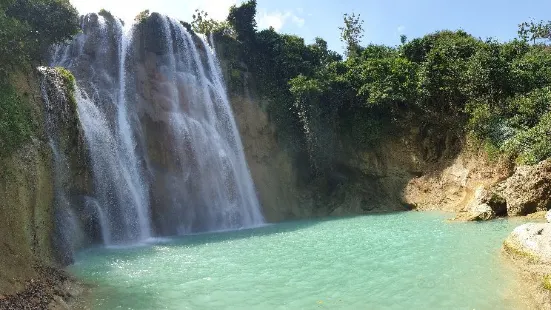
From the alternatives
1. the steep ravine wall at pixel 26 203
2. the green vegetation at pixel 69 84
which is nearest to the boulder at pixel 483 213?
the steep ravine wall at pixel 26 203

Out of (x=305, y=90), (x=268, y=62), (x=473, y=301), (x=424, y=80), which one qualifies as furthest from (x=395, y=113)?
Answer: (x=473, y=301)

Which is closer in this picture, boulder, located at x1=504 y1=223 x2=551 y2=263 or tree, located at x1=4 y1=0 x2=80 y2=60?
boulder, located at x1=504 y1=223 x2=551 y2=263

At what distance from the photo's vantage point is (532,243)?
30.7 ft

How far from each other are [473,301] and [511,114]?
18240 mm

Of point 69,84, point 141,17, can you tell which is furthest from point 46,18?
point 141,17

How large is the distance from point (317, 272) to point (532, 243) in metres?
4.76

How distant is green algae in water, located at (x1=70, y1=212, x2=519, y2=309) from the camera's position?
7.94m

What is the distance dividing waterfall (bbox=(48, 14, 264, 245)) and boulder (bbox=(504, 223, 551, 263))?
1409 centimetres

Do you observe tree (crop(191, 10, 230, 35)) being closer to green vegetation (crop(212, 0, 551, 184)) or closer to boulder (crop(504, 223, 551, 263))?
green vegetation (crop(212, 0, 551, 184))

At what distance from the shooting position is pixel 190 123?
24.4 metres

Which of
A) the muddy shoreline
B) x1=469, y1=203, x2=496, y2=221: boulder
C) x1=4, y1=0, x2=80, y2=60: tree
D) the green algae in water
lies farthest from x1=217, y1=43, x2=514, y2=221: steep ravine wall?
the muddy shoreline

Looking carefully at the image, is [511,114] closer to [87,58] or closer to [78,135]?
[78,135]

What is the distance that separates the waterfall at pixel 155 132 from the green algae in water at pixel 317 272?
13.5ft

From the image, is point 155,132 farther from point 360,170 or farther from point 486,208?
point 486,208
